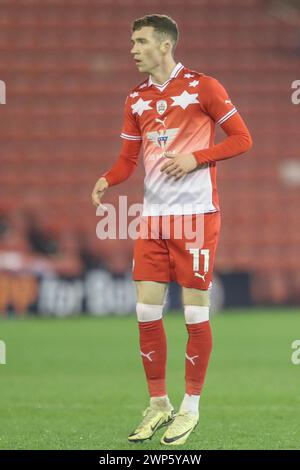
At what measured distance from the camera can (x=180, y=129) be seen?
4559 mm

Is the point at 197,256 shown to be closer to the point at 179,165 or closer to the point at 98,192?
the point at 179,165

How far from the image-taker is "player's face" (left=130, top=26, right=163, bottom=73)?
4.57 metres

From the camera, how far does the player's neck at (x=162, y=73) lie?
4.61 metres

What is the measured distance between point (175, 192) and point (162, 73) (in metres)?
0.54

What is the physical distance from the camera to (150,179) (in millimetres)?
4664

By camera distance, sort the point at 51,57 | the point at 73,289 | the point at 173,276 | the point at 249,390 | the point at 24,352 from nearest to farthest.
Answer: the point at 173,276
the point at 249,390
the point at 24,352
the point at 73,289
the point at 51,57

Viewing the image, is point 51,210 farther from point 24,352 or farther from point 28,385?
point 28,385

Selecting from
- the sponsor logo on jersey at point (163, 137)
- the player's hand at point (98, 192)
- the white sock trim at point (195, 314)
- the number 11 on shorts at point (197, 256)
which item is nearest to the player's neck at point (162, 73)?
the sponsor logo on jersey at point (163, 137)

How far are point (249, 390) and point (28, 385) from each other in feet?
4.51

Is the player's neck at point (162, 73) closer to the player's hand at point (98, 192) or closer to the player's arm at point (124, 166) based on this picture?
the player's arm at point (124, 166)

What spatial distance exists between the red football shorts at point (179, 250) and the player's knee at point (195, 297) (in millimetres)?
23

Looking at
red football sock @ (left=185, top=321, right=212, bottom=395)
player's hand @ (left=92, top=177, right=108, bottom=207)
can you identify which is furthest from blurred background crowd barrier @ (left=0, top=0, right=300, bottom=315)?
red football sock @ (left=185, top=321, right=212, bottom=395)

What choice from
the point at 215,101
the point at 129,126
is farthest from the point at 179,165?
the point at 129,126
